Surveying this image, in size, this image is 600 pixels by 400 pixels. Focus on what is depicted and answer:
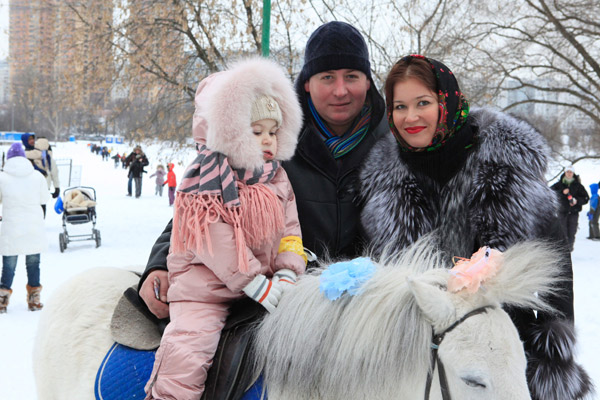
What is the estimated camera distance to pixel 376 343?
148cm

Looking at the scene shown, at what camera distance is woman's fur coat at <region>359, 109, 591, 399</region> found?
175 centimetres

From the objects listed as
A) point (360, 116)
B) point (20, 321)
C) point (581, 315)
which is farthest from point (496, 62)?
point (20, 321)

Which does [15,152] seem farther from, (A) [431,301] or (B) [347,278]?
(A) [431,301]

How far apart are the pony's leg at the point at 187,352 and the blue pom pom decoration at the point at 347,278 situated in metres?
0.48

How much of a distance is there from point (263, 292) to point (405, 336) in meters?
0.56

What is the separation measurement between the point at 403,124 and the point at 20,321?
18.7 ft

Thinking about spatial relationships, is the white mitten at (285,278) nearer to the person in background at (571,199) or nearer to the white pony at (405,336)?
the white pony at (405,336)

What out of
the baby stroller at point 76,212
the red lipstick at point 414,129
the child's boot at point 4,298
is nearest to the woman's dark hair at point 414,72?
the red lipstick at point 414,129

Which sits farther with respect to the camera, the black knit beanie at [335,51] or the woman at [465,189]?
the black knit beanie at [335,51]

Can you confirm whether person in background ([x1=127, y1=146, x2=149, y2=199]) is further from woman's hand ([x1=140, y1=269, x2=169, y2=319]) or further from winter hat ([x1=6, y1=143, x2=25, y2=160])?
woman's hand ([x1=140, y1=269, x2=169, y2=319])

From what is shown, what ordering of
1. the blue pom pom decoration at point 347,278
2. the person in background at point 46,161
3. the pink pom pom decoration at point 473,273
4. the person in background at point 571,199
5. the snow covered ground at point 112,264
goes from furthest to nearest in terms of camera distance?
the person in background at point 571,199 → the person in background at point 46,161 → the snow covered ground at point 112,264 → the blue pom pom decoration at point 347,278 → the pink pom pom decoration at point 473,273

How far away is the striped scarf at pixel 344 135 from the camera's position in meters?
2.48

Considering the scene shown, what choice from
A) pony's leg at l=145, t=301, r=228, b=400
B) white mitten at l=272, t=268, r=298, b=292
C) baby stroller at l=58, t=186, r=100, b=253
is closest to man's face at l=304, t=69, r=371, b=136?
white mitten at l=272, t=268, r=298, b=292

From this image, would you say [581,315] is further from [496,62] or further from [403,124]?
[496,62]
